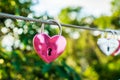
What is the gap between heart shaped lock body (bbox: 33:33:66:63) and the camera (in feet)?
5.23

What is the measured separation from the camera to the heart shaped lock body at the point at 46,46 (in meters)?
1.59

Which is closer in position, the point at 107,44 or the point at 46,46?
the point at 46,46

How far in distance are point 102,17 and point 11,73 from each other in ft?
22.7

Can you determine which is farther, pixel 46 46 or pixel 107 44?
pixel 107 44

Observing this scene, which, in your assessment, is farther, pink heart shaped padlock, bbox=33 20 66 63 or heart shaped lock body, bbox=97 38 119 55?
heart shaped lock body, bbox=97 38 119 55

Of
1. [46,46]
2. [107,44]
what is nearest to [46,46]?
[46,46]

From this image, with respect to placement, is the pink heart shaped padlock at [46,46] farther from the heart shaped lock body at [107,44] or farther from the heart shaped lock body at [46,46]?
the heart shaped lock body at [107,44]

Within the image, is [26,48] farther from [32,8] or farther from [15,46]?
[32,8]

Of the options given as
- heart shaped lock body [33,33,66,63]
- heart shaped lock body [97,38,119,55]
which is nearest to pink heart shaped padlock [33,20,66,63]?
heart shaped lock body [33,33,66,63]

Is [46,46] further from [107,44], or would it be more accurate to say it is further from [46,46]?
[107,44]

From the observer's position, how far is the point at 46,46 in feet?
5.26

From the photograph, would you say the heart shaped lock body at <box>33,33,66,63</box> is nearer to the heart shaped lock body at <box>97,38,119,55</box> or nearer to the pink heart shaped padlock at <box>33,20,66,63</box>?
the pink heart shaped padlock at <box>33,20,66,63</box>

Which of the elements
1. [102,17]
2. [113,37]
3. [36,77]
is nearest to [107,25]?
[102,17]

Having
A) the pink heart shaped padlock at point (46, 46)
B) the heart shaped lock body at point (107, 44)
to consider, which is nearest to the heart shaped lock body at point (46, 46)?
the pink heart shaped padlock at point (46, 46)
